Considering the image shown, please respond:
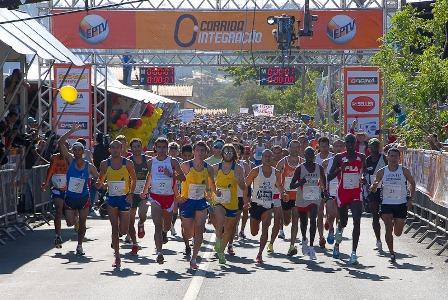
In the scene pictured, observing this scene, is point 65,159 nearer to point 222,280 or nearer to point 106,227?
point 106,227

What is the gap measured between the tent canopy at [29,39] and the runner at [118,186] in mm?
3680

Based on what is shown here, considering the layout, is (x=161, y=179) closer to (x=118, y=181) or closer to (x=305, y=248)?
(x=118, y=181)

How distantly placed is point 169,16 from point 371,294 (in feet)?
92.9

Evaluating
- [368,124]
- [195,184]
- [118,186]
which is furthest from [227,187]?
[368,124]

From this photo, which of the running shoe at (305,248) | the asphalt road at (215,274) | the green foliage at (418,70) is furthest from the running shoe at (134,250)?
the green foliage at (418,70)

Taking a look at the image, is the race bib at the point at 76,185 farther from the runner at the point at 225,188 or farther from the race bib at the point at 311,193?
the race bib at the point at 311,193

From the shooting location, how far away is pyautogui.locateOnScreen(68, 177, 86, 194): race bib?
706 inches

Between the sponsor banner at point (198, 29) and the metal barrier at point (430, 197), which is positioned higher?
the sponsor banner at point (198, 29)

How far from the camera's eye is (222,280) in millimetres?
14102

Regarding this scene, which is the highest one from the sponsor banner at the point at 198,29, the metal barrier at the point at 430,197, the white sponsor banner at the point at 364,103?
the sponsor banner at the point at 198,29

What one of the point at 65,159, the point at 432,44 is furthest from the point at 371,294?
the point at 432,44

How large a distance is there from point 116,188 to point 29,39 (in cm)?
691

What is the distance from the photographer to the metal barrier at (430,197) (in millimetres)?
19484

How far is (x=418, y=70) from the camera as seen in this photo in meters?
28.6
